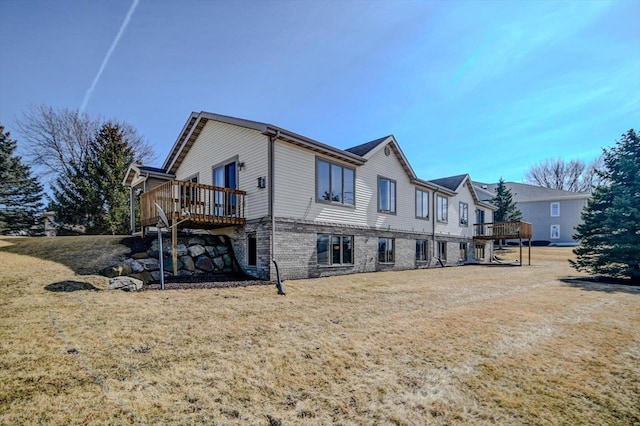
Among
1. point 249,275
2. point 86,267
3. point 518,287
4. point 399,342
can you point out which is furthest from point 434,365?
point 86,267

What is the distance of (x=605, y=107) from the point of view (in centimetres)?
1326

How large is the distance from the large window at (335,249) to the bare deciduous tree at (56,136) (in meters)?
24.2

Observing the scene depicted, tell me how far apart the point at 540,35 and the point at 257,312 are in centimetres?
1203

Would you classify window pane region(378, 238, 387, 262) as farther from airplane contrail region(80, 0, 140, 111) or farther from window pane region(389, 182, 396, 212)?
airplane contrail region(80, 0, 140, 111)

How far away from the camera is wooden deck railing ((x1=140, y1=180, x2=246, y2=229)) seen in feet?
34.0

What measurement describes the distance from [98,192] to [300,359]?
26.2 m

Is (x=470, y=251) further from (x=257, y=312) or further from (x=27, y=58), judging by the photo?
(x=27, y=58)

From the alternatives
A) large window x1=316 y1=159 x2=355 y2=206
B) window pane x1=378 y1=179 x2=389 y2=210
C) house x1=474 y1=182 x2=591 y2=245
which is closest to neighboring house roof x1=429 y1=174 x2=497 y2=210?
window pane x1=378 y1=179 x2=389 y2=210

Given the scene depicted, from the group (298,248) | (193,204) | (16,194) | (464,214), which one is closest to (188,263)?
(193,204)

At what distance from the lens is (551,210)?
116 ft

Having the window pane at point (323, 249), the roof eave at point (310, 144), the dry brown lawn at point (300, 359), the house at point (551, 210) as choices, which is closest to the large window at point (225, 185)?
the roof eave at point (310, 144)

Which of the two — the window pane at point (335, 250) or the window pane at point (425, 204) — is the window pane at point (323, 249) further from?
the window pane at point (425, 204)

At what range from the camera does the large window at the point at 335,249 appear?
12.7 metres

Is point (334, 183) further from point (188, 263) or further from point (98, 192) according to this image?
point (98, 192)
